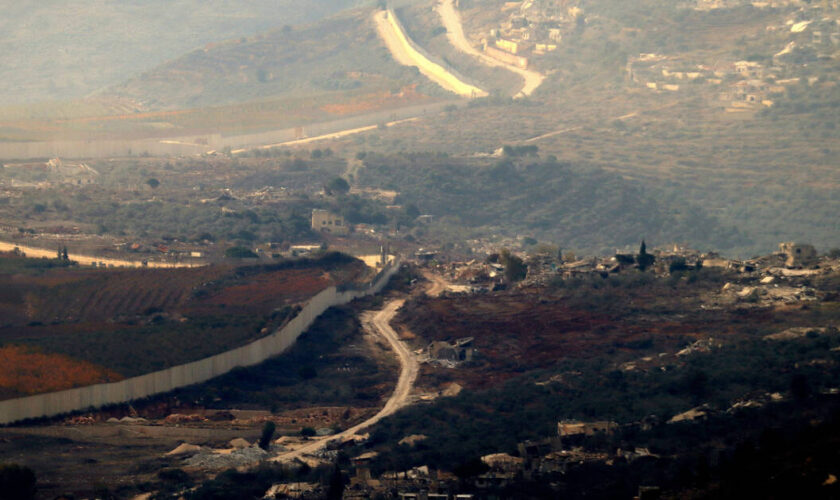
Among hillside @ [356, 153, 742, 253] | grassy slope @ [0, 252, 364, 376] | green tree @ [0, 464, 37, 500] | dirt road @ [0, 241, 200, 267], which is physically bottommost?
green tree @ [0, 464, 37, 500]

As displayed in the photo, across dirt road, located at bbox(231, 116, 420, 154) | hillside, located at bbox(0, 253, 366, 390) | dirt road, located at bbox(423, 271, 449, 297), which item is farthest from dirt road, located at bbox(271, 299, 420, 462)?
dirt road, located at bbox(231, 116, 420, 154)

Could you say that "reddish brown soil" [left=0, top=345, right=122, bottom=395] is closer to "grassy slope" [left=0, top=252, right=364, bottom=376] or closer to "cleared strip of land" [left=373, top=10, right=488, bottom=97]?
"grassy slope" [left=0, top=252, right=364, bottom=376]

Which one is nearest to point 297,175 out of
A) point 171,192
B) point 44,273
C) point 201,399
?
point 171,192

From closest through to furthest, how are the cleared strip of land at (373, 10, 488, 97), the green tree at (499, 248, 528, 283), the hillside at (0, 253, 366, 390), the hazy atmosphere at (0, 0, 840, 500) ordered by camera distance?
1. the hazy atmosphere at (0, 0, 840, 500)
2. the hillside at (0, 253, 366, 390)
3. the green tree at (499, 248, 528, 283)
4. the cleared strip of land at (373, 10, 488, 97)

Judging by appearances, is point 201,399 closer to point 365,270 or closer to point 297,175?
point 365,270

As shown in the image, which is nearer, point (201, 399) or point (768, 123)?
point (201, 399)

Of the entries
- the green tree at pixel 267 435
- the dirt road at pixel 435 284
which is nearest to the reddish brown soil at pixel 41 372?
the green tree at pixel 267 435
